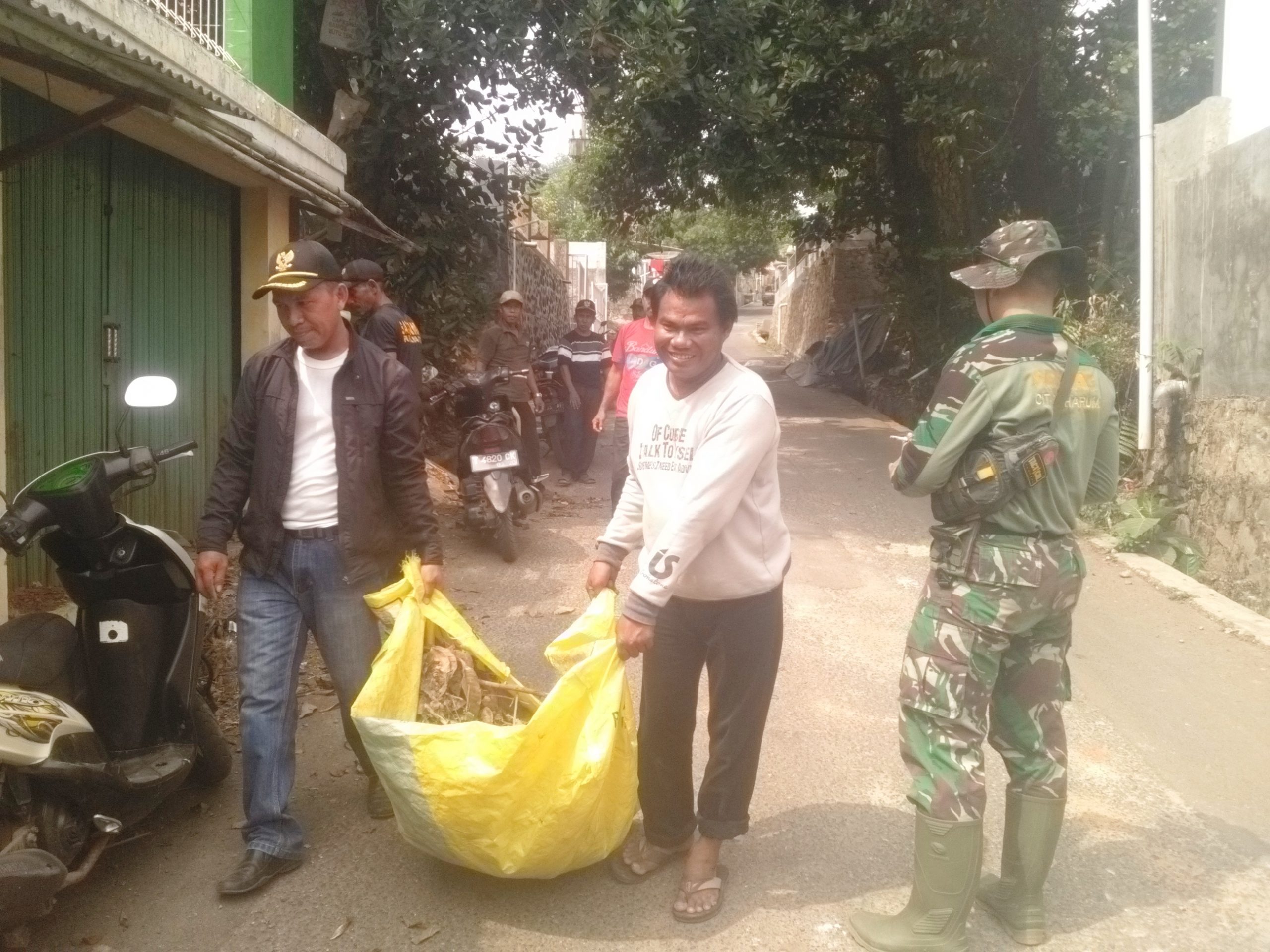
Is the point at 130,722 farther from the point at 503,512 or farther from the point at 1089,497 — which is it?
the point at 503,512

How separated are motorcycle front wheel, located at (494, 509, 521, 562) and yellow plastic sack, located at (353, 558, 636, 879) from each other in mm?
4000

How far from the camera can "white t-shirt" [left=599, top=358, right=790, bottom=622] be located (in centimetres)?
296

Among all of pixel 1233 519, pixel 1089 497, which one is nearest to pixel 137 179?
pixel 1089 497

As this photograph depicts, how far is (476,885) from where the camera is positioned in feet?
11.1

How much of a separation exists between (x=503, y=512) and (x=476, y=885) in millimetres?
4092

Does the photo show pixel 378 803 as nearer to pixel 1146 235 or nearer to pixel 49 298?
pixel 49 298

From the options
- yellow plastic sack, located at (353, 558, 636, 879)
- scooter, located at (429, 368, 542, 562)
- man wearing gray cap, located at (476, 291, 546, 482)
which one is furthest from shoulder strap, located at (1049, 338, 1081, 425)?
man wearing gray cap, located at (476, 291, 546, 482)

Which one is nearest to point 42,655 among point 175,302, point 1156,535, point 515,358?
point 175,302

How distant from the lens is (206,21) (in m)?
7.87


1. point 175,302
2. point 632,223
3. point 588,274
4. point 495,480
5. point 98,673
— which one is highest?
point 588,274

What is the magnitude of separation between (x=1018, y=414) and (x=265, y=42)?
712cm

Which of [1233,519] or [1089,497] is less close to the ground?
[1089,497]

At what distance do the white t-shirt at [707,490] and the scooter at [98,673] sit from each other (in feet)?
4.83

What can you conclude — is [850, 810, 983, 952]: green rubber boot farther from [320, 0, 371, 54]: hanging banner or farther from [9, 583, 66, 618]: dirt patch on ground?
[320, 0, 371, 54]: hanging banner
